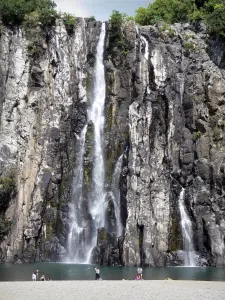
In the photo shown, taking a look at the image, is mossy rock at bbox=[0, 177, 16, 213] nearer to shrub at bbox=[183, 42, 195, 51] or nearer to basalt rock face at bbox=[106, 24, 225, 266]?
basalt rock face at bbox=[106, 24, 225, 266]

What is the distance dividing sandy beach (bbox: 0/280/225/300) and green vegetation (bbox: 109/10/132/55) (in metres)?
31.1

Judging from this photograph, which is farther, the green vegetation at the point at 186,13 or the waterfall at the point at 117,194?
the green vegetation at the point at 186,13

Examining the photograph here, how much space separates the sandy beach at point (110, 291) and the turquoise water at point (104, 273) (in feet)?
16.6

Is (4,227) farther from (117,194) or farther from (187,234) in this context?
(187,234)

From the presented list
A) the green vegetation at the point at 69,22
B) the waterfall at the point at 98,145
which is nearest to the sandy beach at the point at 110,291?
the waterfall at the point at 98,145

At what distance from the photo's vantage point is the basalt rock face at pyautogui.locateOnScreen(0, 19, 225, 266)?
40.0 m

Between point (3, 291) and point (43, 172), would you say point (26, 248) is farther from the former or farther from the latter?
point (3, 291)

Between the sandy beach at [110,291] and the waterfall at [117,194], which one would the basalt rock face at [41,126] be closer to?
the waterfall at [117,194]

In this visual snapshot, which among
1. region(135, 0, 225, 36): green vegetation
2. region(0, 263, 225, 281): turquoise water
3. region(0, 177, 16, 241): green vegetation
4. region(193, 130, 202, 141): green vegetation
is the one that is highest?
region(135, 0, 225, 36): green vegetation

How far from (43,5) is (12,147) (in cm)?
1820

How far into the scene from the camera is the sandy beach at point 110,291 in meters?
20.0

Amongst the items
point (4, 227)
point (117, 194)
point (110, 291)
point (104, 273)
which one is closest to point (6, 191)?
point (4, 227)

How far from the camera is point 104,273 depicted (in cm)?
3153

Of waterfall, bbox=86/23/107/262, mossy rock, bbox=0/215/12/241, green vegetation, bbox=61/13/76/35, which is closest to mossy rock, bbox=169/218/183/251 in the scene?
waterfall, bbox=86/23/107/262
